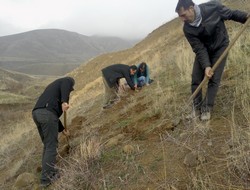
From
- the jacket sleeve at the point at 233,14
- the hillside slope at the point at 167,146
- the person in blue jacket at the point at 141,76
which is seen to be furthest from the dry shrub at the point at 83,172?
the person in blue jacket at the point at 141,76

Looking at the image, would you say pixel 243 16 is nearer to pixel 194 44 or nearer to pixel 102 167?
pixel 194 44

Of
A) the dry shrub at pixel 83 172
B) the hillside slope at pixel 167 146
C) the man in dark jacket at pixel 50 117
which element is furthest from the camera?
the man in dark jacket at pixel 50 117

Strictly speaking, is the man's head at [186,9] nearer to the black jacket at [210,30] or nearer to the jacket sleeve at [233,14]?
the black jacket at [210,30]

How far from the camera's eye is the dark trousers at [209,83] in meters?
5.05

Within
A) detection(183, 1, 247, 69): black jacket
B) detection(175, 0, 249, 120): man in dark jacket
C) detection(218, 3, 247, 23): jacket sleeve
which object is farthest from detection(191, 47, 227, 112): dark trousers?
detection(218, 3, 247, 23): jacket sleeve

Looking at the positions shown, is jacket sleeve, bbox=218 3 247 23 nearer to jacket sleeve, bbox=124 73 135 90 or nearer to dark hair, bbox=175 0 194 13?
dark hair, bbox=175 0 194 13

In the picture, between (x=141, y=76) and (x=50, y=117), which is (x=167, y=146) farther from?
(x=141, y=76)

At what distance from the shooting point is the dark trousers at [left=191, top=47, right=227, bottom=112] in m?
5.05

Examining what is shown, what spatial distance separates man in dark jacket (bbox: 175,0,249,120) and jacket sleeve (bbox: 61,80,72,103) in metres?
1.88

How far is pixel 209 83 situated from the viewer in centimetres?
512

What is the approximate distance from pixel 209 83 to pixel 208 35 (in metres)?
0.61

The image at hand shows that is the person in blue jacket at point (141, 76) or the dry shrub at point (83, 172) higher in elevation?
the dry shrub at point (83, 172)

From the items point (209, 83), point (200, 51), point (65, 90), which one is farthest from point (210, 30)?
point (65, 90)

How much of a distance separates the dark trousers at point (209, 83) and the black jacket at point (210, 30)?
0.37 ft
